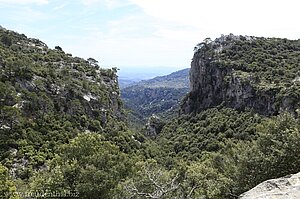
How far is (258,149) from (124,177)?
402 inches

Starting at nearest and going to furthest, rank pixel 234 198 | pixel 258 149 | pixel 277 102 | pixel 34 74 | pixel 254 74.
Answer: pixel 234 198 → pixel 258 149 → pixel 34 74 → pixel 277 102 → pixel 254 74

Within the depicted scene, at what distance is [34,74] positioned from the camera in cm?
6012

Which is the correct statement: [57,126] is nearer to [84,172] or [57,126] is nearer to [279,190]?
[84,172]

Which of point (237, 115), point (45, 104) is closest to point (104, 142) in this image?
point (45, 104)

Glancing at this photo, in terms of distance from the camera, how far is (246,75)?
87750mm

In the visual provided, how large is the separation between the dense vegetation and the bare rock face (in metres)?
5.66

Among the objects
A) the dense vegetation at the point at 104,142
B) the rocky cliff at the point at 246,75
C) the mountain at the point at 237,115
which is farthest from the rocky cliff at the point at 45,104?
the rocky cliff at the point at 246,75

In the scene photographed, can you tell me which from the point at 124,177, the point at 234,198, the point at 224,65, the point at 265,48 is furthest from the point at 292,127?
the point at 265,48

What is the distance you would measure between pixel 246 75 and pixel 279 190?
7469 cm

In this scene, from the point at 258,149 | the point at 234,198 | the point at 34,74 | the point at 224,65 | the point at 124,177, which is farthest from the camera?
the point at 224,65

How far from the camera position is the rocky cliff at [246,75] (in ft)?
247

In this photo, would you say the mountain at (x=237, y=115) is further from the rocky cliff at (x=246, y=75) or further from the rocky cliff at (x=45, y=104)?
the rocky cliff at (x=45, y=104)

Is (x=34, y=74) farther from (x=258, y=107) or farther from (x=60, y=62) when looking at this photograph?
(x=258, y=107)

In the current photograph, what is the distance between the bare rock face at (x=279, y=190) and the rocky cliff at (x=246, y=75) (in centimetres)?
4941
